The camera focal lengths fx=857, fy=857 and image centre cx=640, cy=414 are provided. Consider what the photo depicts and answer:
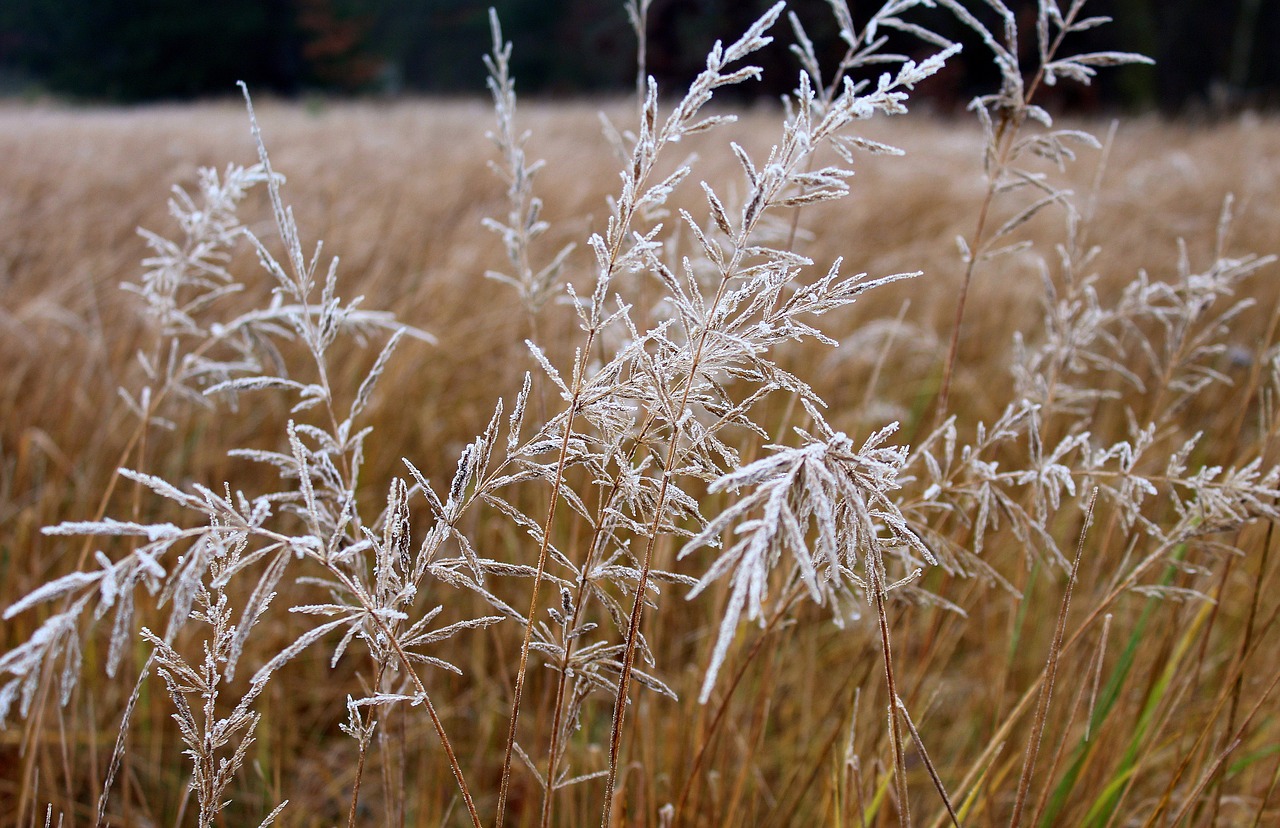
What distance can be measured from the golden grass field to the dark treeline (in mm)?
6174

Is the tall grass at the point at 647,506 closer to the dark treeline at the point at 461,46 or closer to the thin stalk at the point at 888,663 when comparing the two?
the thin stalk at the point at 888,663

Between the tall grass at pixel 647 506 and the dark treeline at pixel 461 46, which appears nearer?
the tall grass at pixel 647 506

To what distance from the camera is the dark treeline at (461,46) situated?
13148 millimetres

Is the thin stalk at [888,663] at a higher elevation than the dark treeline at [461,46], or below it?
below

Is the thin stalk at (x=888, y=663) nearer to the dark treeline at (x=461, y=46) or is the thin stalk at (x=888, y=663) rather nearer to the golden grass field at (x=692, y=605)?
the golden grass field at (x=692, y=605)

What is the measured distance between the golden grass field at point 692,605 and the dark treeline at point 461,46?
20.3 ft

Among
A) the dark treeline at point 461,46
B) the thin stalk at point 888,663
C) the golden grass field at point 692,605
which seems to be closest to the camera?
the thin stalk at point 888,663

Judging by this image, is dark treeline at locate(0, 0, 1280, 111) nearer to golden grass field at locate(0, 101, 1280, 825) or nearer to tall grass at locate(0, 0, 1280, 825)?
golden grass field at locate(0, 101, 1280, 825)

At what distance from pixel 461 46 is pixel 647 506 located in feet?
102

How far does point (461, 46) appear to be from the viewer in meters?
28.7

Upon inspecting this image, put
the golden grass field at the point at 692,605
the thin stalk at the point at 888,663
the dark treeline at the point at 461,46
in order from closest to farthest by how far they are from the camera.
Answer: the thin stalk at the point at 888,663 < the golden grass field at the point at 692,605 < the dark treeline at the point at 461,46

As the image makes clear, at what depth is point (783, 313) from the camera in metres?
0.53

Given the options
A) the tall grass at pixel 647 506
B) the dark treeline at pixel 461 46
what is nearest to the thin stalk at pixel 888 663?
the tall grass at pixel 647 506

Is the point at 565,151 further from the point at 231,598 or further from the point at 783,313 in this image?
the point at 783,313
